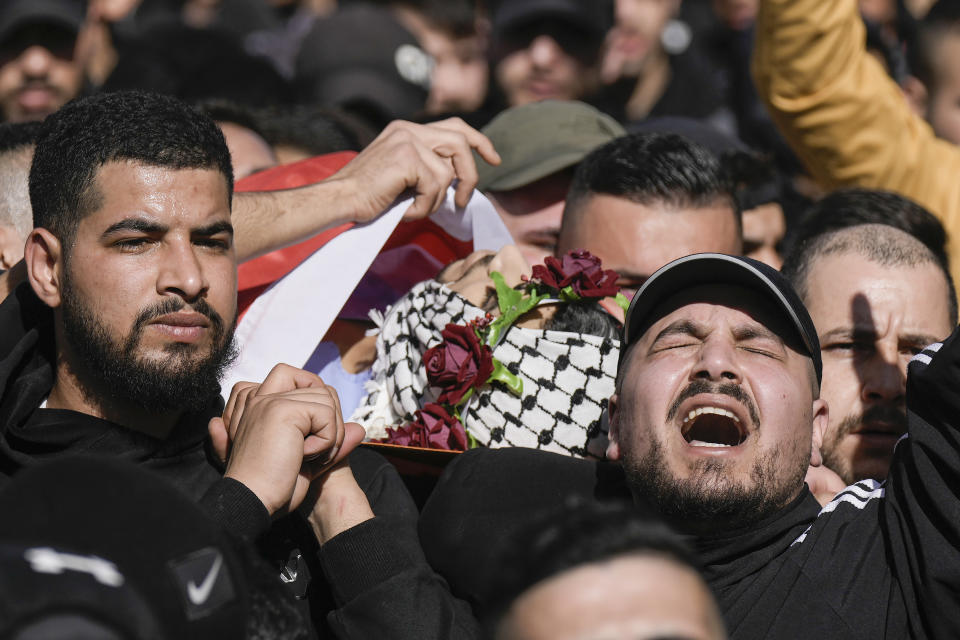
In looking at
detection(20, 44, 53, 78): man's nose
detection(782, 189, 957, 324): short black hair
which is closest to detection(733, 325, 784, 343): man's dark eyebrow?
detection(782, 189, 957, 324): short black hair

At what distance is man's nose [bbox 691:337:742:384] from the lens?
251cm

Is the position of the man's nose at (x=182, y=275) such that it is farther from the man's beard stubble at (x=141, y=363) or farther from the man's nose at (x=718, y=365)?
the man's nose at (x=718, y=365)

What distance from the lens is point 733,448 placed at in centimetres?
244

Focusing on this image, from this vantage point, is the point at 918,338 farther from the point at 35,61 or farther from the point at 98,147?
the point at 35,61

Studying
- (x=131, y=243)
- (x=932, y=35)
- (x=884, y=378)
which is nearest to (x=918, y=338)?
(x=884, y=378)

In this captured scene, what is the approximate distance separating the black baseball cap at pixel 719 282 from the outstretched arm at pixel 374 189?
741mm

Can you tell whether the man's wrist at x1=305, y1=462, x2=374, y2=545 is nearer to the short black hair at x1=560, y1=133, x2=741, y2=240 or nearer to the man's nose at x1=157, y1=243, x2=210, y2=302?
the man's nose at x1=157, y1=243, x2=210, y2=302

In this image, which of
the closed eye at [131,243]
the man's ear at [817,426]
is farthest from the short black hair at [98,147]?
the man's ear at [817,426]

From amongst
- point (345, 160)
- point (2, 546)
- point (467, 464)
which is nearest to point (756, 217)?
point (345, 160)

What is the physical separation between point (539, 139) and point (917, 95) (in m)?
1.57

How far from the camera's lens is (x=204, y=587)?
5.03ft

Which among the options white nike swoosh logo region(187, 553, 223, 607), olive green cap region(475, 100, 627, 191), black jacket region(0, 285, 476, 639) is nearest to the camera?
white nike swoosh logo region(187, 553, 223, 607)

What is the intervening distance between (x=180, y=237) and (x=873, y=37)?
3777mm

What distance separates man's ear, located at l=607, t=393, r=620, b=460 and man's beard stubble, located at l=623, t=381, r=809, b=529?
0.52 ft
